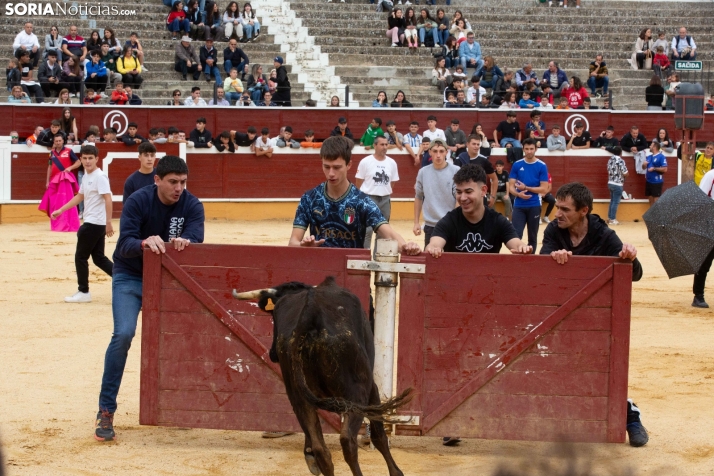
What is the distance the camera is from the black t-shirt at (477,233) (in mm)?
5355

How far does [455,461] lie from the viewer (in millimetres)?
5086

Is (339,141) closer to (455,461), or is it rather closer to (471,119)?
(455,461)

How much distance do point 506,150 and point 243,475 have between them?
1504cm

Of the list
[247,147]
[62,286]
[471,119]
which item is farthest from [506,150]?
[62,286]

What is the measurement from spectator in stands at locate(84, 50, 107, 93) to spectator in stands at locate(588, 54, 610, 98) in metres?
11.0

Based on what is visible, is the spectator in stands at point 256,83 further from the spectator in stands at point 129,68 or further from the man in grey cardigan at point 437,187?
the man in grey cardigan at point 437,187

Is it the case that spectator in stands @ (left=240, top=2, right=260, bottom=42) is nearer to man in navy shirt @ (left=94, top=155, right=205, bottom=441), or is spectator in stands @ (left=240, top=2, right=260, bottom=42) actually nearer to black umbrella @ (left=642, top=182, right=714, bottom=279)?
black umbrella @ (left=642, top=182, right=714, bottom=279)

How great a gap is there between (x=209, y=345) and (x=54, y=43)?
52.5ft

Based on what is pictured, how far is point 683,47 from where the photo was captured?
25.5m

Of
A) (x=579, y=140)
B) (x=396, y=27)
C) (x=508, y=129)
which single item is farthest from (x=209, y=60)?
(x=579, y=140)

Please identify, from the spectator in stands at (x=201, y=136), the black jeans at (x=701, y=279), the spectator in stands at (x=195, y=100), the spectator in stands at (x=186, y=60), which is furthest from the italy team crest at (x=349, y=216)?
the spectator in stands at (x=186, y=60)

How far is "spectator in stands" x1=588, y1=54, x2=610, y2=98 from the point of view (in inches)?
933

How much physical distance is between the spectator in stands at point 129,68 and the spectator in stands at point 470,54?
747 cm

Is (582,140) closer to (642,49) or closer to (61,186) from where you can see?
(642,49)
